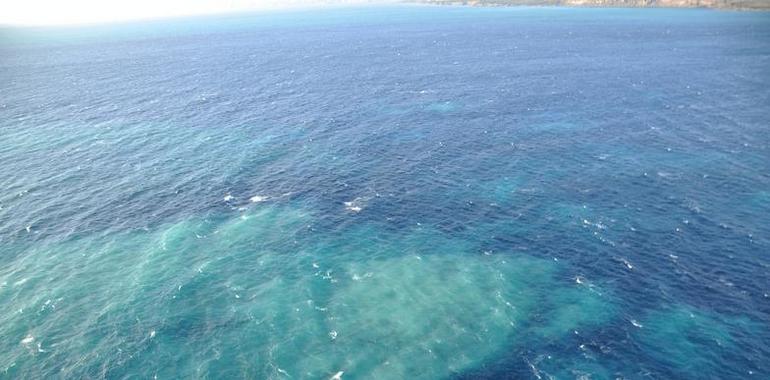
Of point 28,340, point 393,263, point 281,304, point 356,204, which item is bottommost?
point 281,304

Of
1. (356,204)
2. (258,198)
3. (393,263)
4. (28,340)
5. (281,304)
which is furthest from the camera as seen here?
(258,198)

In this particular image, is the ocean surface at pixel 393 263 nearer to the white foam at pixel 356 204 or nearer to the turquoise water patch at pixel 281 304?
the turquoise water patch at pixel 281 304

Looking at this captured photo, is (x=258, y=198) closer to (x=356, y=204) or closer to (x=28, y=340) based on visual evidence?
(x=356, y=204)

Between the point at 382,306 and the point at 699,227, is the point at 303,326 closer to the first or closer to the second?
the point at 382,306

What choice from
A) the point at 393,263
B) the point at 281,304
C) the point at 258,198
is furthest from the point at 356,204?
the point at 281,304

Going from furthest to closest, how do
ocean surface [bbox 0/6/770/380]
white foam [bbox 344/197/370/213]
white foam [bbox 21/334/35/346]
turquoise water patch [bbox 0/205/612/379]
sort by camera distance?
white foam [bbox 344/197/370/213] < white foam [bbox 21/334/35/346] < ocean surface [bbox 0/6/770/380] < turquoise water patch [bbox 0/205/612/379]

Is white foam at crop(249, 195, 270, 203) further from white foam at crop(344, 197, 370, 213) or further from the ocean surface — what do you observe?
white foam at crop(344, 197, 370, 213)

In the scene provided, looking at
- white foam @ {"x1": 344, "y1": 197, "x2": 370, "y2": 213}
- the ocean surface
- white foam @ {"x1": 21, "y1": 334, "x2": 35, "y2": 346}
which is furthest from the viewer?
white foam @ {"x1": 344, "y1": 197, "x2": 370, "y2": 213}

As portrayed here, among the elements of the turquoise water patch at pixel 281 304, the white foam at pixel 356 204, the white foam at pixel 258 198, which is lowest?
the turquoise water patch at pixel 281 304

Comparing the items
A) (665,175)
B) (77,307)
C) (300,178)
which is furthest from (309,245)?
(665,175)

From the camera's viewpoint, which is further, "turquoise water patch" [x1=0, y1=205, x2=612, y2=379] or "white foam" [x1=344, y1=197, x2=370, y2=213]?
"white foam" [x1=344, y1=197, x2=370, y2=213]

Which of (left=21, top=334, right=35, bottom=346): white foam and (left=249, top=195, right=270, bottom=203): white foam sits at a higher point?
(left=249, top=195, right=270, bottom=203): white foam

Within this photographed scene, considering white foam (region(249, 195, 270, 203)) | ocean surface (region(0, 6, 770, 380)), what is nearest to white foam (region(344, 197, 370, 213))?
ocean surface (region(0, 6, 770, 380))

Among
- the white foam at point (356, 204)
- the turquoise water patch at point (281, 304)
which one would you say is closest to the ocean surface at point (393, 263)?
the turquoise water patch at point (281, 304)
